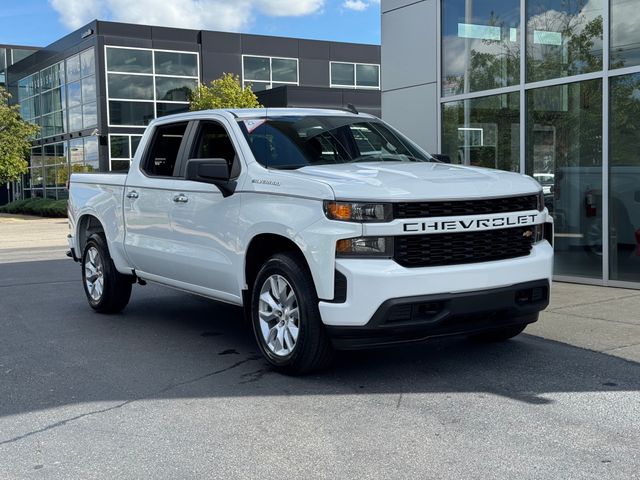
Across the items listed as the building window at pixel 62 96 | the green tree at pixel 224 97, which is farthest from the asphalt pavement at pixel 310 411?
the building window at pixel 62 96

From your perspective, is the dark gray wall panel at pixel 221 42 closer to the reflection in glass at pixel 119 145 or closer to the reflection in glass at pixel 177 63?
the reflection in glass at pixel 177 63

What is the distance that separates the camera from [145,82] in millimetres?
34906

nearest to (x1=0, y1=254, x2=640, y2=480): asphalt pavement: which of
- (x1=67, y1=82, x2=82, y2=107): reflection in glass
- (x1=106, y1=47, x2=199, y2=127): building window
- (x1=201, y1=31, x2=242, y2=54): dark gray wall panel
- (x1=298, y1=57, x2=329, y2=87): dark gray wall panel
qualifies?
(x1=106, y1=47, x2=199, y2=127): building window

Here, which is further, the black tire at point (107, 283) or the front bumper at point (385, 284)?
the black tire at point (107, 283)

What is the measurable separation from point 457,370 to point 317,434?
1675mm

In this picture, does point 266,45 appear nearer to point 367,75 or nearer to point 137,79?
point 367,75

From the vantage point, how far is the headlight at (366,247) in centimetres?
484

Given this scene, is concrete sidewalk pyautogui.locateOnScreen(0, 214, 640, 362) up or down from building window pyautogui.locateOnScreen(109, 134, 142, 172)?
down

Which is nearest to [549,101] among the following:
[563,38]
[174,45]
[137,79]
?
[563,38]

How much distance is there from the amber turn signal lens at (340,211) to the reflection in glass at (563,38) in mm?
6089

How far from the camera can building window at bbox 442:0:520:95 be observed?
35.1 feet

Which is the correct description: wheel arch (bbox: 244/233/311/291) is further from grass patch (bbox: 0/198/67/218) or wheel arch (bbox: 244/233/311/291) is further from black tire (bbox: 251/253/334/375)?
grass patch (bbox: 0/198/67/218)

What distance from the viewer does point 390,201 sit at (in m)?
4.83

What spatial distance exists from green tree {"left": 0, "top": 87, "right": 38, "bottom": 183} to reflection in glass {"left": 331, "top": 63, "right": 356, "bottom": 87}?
52.8ft
